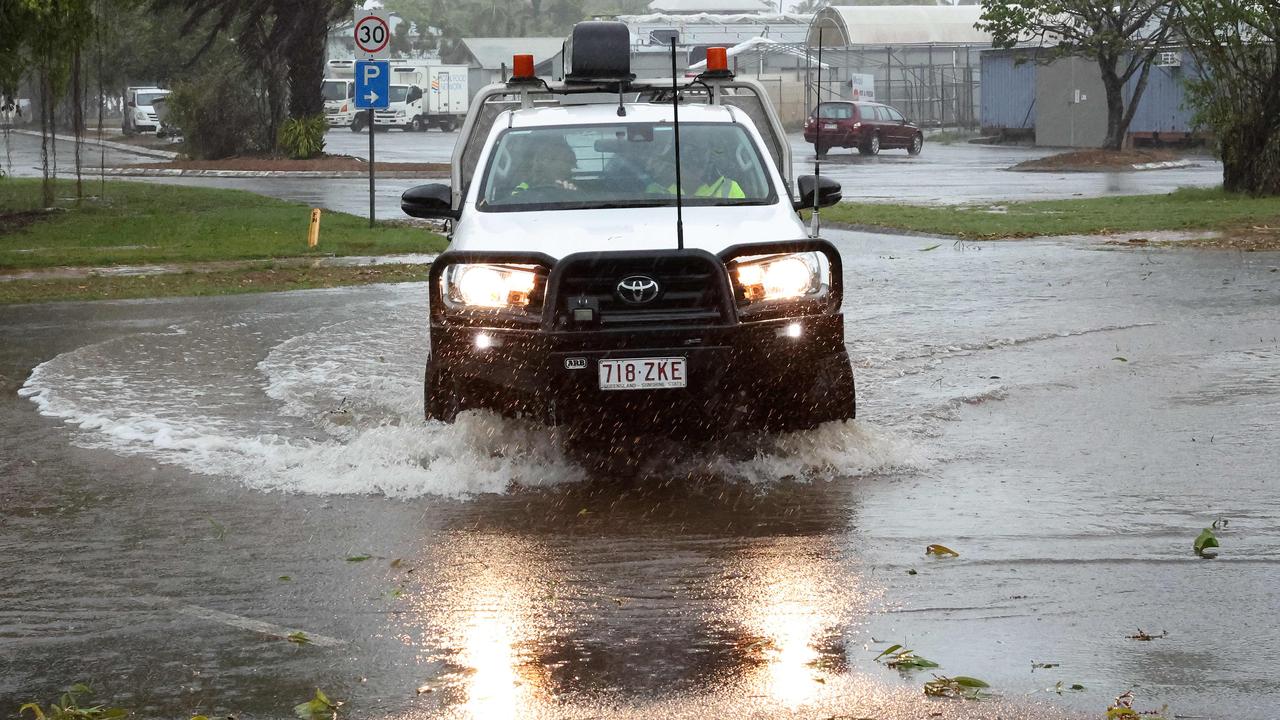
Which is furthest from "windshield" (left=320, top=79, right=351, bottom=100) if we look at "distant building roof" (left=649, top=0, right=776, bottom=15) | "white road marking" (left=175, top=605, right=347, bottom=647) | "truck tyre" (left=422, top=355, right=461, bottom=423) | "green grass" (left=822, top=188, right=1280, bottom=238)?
"white road marking" (left=175, top=605, right=347, bottom=647)

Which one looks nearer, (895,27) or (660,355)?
(660,355)

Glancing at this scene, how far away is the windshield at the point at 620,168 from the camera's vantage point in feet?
28.9

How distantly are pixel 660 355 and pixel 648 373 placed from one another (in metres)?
0.10

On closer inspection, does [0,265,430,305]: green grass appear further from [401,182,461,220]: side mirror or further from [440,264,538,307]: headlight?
[440,264,538,307]: headlight

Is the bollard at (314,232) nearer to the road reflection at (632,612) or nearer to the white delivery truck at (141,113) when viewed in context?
the road reflection at (632,612)

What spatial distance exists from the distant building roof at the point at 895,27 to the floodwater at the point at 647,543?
5730 cm

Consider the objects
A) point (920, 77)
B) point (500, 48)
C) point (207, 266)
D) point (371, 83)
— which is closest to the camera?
point (207, 266)

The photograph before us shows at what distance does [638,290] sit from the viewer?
759 cm

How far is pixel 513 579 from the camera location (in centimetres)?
611

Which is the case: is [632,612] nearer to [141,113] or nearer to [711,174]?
[711,174]

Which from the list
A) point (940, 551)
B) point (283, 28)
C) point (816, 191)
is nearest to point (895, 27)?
point (283, 28)

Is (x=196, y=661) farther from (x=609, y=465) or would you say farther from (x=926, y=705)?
(x=609, y=465)

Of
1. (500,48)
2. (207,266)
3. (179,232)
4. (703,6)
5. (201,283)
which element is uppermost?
(703,6)

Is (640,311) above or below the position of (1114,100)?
below
